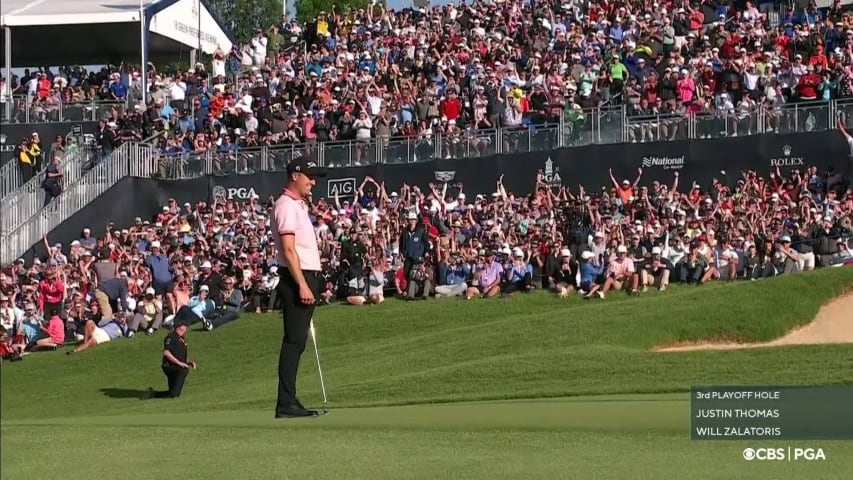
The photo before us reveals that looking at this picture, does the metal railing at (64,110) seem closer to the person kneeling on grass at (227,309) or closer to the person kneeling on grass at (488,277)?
the person kneeling on grass at (227,309)

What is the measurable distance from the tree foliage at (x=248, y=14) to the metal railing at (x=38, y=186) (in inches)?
2352

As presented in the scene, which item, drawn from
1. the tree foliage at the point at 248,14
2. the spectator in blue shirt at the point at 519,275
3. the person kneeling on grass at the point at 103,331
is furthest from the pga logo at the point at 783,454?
the tree foliage at the point at 248,14

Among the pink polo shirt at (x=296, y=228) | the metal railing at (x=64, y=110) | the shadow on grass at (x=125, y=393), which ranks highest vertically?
the metal railing at (x=64, y=110)

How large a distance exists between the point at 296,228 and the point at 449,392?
10.1 metres

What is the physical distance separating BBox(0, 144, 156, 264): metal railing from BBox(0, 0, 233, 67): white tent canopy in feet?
17.1

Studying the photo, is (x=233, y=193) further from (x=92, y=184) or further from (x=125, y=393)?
(x=125, y=393)

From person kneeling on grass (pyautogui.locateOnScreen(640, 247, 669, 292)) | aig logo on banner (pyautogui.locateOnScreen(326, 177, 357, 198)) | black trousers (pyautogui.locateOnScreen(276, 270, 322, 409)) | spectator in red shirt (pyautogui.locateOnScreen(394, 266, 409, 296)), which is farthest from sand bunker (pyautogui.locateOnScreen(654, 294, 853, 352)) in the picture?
black trousers (pyautogui.locateOnScreen(276, 270, 322, 409))

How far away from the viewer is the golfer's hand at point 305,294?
1022cm

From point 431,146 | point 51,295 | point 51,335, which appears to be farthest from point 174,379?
point 431,146

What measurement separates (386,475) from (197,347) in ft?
66.1

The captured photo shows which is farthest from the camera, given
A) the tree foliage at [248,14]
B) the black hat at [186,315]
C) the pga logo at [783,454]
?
the tree foliage at [248,14]

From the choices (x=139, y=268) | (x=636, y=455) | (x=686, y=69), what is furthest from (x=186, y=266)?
(x=636, y=455)

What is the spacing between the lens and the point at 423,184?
1319 inches

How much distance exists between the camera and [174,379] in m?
23.5
